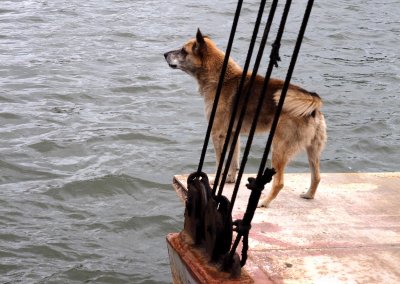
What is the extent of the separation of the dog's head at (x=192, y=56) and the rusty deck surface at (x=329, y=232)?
3.61ft

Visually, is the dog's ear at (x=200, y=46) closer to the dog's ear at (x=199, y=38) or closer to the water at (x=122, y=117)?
the dog's ear at (x=199, y=38)

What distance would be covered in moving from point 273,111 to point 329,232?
1.22 meters

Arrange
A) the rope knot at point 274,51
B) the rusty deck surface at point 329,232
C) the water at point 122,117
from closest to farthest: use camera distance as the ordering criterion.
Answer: the rope knot at point 274,51
the rusty deck surface at point 329,232
the water at point 122,117

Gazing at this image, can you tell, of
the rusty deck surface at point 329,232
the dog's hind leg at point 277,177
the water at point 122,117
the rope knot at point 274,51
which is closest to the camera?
the rope knot at point 274,51

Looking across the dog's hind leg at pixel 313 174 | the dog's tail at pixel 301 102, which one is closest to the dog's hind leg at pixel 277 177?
the dog's hind leg at pixel 313 174

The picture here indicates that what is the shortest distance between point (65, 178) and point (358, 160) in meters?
3.66

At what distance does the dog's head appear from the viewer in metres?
6.32

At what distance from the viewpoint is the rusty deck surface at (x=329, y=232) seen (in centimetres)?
418

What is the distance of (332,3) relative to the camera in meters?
17.6

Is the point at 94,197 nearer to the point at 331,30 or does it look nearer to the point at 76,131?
the point at 76,131

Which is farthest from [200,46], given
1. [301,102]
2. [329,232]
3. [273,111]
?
[329,232]

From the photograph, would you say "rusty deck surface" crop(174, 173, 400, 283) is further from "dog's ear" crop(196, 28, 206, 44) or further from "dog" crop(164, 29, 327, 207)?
"dog's ear" crop(196, 28, 206, 44)

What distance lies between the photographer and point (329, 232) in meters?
4.86

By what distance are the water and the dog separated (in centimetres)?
147
